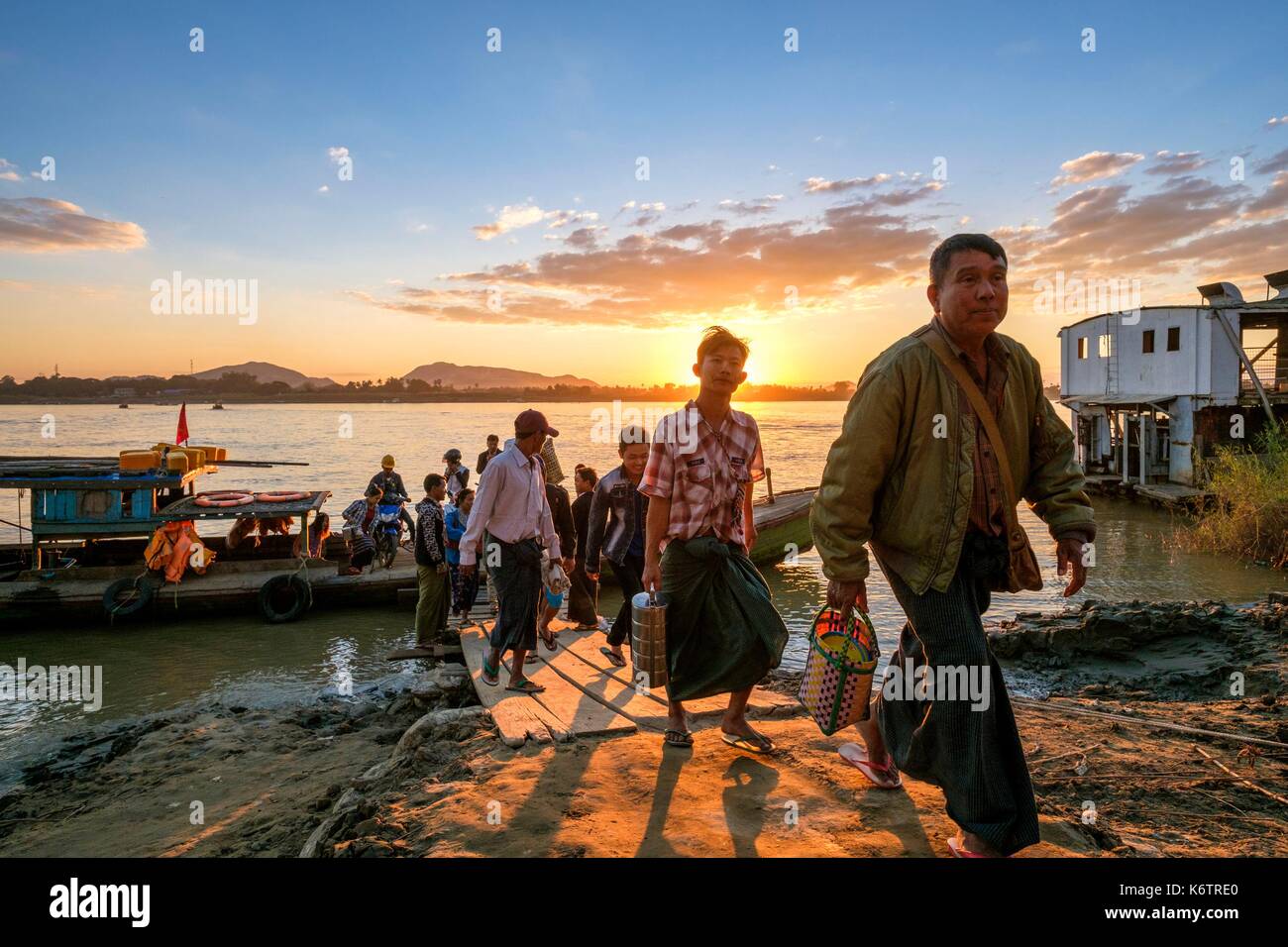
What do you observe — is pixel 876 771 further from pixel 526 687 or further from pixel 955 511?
pixel 526 687

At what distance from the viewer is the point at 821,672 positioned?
3367mm

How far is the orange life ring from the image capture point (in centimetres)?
1220

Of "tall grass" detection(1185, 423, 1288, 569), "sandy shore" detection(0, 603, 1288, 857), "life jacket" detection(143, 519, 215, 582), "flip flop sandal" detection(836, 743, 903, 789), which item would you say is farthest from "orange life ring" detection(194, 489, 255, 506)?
"tall grass" detection(1185, 423, 1288, 569)

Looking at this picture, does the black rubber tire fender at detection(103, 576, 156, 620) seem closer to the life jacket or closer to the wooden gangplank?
the life jacket

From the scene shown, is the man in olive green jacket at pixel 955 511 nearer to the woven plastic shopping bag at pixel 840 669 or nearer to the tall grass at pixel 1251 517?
the woven plastic shopping bag at pixel 840 669

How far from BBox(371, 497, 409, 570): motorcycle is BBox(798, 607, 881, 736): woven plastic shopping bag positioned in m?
12.4

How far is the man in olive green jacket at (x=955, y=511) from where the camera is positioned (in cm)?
276

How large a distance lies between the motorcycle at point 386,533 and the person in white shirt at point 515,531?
9358mm

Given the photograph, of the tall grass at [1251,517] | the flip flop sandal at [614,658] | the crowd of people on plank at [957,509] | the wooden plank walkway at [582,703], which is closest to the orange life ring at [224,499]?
the wooden plank walkway at [582,703]

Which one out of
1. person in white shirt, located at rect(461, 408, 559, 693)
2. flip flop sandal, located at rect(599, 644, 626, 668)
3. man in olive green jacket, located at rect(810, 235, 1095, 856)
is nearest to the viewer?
man in olive green jacket, located at rect(810, 235, 1095, 856)
